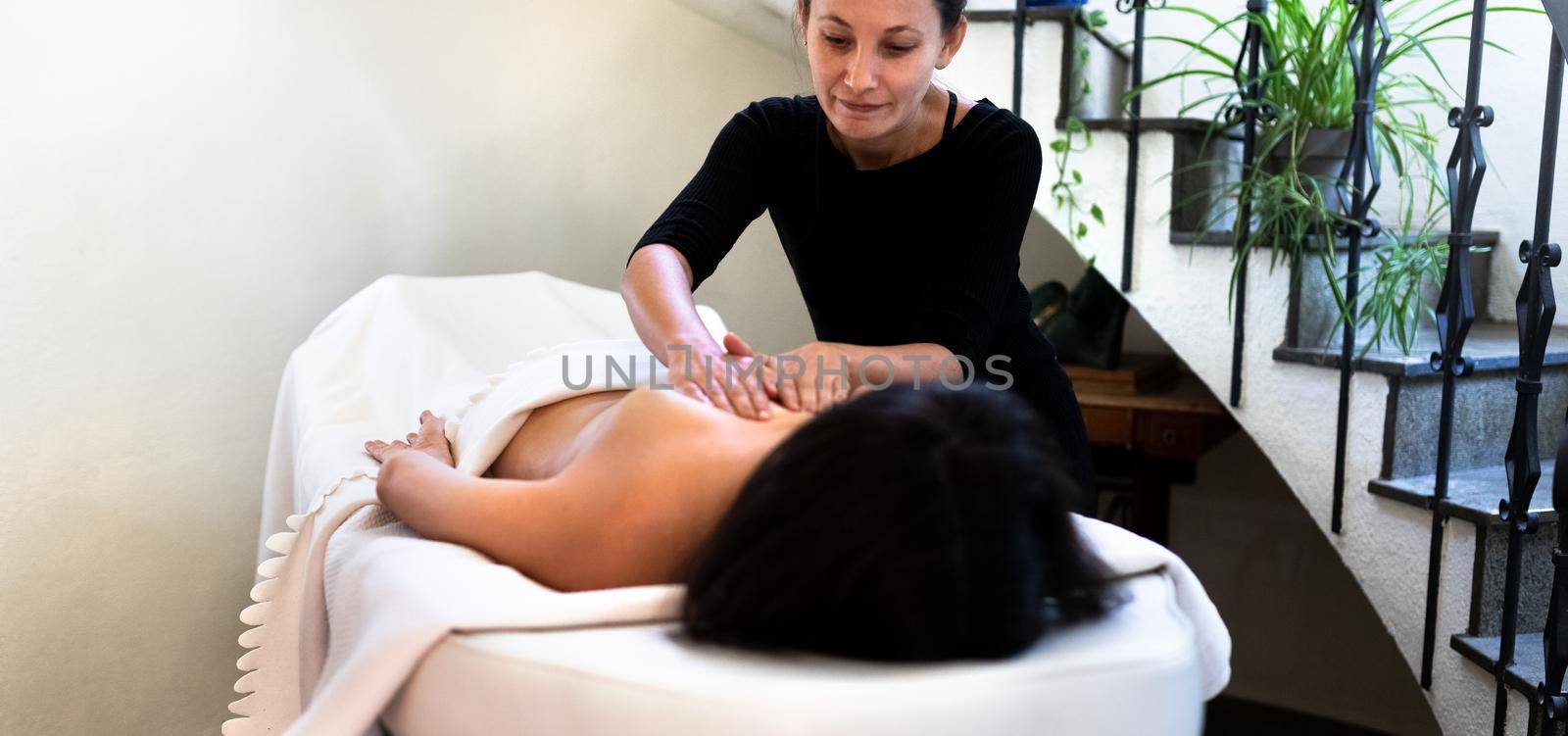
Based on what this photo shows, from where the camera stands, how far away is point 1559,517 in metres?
1.52

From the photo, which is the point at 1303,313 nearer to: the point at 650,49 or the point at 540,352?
the point at 540,352

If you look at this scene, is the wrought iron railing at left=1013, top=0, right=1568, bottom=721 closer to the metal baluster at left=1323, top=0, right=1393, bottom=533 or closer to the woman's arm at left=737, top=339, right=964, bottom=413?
the metal baluster at left=1323, top=0, right=1393, bottom=533

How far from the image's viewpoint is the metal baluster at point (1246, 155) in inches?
81.4

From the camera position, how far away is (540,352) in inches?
61.4

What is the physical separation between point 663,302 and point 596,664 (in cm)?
61

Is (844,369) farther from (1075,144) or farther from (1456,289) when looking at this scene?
(1075,144)

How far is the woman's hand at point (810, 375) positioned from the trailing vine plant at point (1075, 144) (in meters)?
1.25

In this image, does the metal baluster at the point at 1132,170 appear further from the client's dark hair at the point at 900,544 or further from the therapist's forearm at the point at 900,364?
the client's dark hair at the point at 900,544

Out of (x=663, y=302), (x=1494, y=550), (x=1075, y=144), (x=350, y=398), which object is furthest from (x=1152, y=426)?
(x=350, y=398)

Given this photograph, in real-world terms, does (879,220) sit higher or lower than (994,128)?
lower

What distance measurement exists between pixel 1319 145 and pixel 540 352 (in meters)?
1.46

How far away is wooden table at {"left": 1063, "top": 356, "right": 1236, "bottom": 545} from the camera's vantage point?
2465 millimetres

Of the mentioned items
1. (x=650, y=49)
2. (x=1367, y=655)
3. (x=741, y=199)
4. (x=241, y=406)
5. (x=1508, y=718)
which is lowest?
(x=1367, y=655)

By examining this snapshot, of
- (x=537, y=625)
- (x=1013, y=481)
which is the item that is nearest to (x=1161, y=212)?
(x=1013, y=481)
